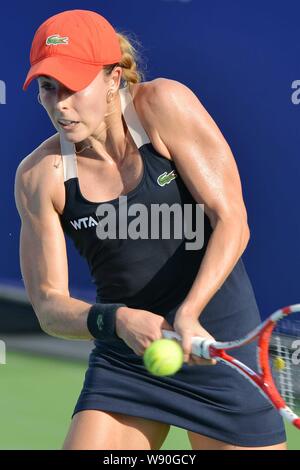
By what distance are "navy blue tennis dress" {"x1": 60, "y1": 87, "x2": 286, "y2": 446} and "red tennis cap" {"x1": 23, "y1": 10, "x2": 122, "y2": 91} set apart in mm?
214

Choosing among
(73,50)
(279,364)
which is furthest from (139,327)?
(73,50)

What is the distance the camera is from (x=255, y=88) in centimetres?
536

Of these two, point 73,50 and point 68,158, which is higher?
Answer: point 73,50

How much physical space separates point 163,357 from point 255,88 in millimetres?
2611

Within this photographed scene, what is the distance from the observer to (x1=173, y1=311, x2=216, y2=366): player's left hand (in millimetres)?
3094

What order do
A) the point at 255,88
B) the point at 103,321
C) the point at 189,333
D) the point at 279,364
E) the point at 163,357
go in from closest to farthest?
the point at 163,357 < the point at 189,333 < the point at 103,321 < the point at 279,364 < the point at 255,88

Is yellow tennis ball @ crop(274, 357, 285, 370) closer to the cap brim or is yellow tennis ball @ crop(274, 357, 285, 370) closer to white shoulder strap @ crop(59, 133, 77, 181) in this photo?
white shoulder strap @ crop(59, 133, 77, 181)

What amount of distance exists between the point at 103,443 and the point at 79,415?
12cm

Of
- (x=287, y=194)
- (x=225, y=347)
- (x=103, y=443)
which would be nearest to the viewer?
(x=225, y=347)

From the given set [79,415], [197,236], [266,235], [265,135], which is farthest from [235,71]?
[79,415]

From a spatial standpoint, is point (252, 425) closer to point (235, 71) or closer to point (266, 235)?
point (266, 235)

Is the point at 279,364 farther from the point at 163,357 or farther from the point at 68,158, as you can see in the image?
the point at 68,158

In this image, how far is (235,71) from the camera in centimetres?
542

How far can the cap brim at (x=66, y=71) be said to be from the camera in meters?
3.15
